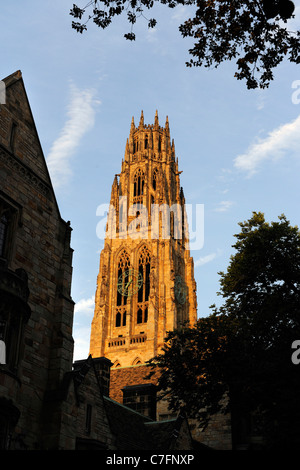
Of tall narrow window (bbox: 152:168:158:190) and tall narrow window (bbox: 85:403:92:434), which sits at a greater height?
tall narrow window (bbox: 152:168:158:190)

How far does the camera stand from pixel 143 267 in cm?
8938

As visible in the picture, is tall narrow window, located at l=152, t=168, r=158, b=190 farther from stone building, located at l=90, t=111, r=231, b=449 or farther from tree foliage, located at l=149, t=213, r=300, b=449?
tree foliage, located at l=149, t=213, r=300, b=449

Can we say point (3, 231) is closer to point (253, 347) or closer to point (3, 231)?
point (3, 231)

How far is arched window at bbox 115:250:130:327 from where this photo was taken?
86938mm

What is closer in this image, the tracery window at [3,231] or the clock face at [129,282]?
the tracery window at [3,231]

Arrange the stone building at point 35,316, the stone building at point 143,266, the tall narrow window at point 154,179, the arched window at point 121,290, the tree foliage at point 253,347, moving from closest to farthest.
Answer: the stone building at point 35,316
the tree foliage at point 253,347
the stone building at point 143,266
the arched window at point 121,290
the tall narrow window at point 154,179

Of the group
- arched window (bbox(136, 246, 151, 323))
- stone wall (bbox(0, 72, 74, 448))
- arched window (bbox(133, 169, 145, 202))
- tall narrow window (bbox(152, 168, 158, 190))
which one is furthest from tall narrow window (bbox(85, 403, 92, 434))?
tall narrow window (bbox(152, 168, 158, 190))

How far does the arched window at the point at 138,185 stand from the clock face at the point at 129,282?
1319 centimetres

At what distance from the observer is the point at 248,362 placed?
869 inches

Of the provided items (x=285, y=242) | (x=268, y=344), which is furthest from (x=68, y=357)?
(x=285, y=242)

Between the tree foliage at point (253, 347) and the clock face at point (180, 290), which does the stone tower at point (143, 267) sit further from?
the tree foliage at point (253, 347)

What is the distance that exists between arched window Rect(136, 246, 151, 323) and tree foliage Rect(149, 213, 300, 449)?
186ft

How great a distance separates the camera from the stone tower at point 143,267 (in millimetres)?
83125

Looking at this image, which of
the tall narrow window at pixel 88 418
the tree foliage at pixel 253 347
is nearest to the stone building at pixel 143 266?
the tree foliage at pixel 253 347
